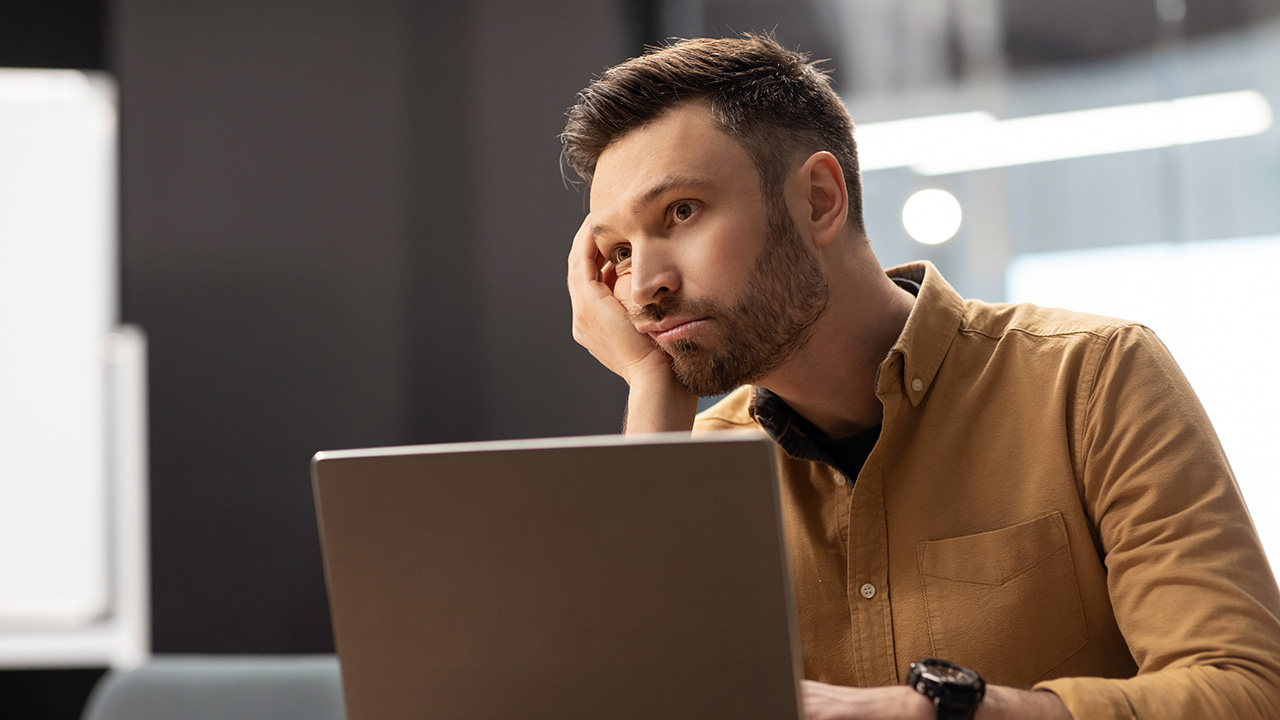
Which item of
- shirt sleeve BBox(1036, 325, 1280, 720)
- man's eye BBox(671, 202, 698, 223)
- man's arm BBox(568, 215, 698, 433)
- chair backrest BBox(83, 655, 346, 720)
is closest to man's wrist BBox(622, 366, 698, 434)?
man's arm BBox(568, 215, 698, 433)

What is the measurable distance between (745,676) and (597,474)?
6.9 inches

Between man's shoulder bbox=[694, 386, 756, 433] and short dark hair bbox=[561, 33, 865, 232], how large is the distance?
307 millimetres

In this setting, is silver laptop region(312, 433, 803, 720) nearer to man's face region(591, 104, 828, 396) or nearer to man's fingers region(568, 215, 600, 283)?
man's face region(591, 104, 828, 396)

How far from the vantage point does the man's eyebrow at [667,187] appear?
1270 mm

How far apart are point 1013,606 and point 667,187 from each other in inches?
25.4

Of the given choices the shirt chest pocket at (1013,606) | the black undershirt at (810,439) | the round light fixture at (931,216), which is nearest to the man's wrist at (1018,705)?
the shirt chest pocket at (1013,606)

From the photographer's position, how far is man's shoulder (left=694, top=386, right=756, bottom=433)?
1497 mm

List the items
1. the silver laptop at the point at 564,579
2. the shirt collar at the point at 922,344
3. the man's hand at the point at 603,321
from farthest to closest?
the man's hand at the point at 603,321 → the shirt collar at the point at 922,344 → the silver laptop at the point at 564,579

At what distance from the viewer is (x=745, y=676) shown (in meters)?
0.71

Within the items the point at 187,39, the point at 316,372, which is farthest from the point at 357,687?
the point at 187,39

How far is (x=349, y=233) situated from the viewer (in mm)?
2768

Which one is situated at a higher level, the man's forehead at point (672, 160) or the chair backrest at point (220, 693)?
the man's forehead at point (672, 160)

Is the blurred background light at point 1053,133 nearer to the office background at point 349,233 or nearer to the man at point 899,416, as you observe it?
the office background at point 349,233

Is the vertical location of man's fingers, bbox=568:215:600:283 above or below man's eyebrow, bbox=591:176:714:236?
below
